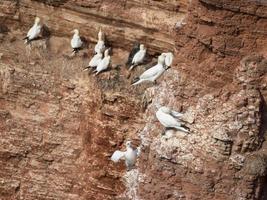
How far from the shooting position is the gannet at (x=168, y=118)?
587 inches

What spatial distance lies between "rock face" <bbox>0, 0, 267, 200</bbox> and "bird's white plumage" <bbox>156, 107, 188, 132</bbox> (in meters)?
0.18

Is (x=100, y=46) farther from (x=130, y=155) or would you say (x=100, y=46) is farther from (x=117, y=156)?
(x=130, y=155)

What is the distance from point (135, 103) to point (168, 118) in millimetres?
3046

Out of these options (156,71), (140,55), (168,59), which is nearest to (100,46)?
(140,55)

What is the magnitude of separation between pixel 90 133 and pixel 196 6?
4739 millimetres

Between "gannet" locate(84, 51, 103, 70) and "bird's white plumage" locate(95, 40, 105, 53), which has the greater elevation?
"bird's white plumage" locate(95, 40, 105, 53)

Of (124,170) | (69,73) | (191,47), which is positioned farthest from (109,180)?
(191,47)

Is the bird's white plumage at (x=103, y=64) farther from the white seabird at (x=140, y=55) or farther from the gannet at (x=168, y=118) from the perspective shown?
the gannet at (x=168, y=118)

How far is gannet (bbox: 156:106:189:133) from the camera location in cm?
1492

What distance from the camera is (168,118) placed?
49.1ft

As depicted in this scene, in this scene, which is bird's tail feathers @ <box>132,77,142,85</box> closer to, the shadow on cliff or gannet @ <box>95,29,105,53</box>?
gannet @ <box>95,29,105,53</box>

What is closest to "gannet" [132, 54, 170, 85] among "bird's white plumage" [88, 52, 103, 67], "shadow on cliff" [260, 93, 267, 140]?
"bird's white plumage" [88, 52, 103, 67]

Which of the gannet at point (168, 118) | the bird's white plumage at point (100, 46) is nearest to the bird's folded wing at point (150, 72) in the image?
the bird's white plumage at point (100, 46)

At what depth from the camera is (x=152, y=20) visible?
59.8ft
